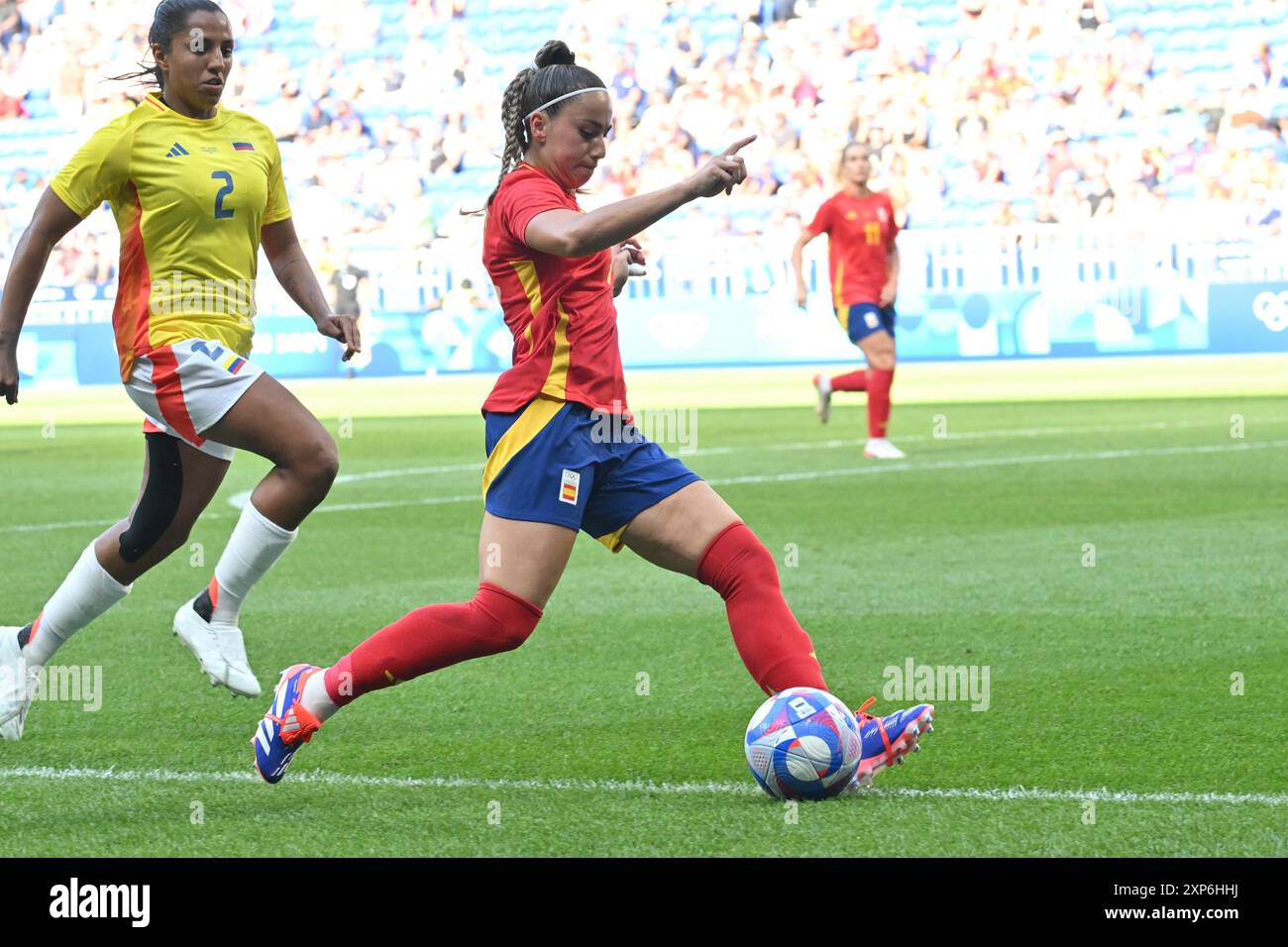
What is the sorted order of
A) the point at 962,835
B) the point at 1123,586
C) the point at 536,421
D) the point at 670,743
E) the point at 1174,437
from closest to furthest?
the point at 962,835
the point at 536,421
the point at 670,743
the point at 1123,586
the point at 1174,437

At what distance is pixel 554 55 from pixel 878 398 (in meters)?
9.23

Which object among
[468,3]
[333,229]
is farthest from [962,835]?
[468,3]

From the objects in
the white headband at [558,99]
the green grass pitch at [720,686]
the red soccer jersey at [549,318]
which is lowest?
the green grass pitch at [720,686]

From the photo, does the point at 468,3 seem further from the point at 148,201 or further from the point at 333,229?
the point at 148,201

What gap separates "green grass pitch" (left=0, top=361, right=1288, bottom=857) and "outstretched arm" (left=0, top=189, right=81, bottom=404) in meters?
1.16

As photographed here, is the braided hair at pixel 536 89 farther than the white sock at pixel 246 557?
No

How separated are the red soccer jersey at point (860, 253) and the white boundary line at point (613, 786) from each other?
393 inches

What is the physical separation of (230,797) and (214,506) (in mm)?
7628

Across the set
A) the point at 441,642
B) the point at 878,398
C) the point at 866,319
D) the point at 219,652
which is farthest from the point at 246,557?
the point at 866,319

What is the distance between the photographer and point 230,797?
456 cm

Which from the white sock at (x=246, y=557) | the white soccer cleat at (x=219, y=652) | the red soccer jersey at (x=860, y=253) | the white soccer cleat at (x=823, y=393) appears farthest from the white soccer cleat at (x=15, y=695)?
the white soccer cleat at (x=823, y=393)

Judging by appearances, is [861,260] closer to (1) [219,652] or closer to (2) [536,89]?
(1) [219,652]

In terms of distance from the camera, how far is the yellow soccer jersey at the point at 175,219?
5.45 m

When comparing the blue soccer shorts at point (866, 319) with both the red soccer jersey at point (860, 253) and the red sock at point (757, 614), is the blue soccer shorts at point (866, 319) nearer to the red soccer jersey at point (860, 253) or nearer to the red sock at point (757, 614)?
the red soccer jersey at point (860, 253)
